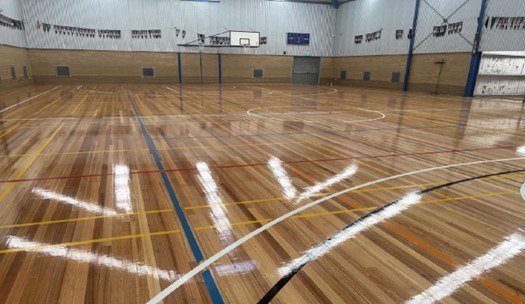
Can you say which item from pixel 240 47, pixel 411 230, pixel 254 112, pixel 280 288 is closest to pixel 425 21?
pixel 240 47

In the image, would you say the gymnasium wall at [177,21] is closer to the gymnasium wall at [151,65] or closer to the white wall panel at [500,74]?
the gymnasium wall at [151,65]

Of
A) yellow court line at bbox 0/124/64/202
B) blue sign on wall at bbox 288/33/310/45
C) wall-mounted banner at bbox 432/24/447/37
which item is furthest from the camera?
blue sign on wall at bbox 288/33/310/45

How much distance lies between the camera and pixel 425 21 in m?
20.1

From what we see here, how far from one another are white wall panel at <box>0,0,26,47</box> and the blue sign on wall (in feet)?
57.5

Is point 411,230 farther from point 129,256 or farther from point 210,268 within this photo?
point 129,256

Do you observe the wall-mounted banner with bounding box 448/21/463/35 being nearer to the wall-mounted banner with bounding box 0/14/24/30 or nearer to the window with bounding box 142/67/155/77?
the window with bounding box 142/67/155/77

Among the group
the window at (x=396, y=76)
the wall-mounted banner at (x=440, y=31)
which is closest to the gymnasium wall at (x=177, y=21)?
the window at (x=396, y=76)

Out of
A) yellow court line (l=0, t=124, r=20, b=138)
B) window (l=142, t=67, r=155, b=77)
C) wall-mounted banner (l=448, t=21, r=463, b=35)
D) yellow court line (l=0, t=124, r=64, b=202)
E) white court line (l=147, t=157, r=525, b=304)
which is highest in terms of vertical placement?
wall-mounted banner (l=448, t=21, r=463, b=35)

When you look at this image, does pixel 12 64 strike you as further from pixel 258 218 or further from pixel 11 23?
pixel 258 218

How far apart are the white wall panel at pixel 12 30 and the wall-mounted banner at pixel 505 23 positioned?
23841 mm

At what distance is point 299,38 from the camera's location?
1067 inches

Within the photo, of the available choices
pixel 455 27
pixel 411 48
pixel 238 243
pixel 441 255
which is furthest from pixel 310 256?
pixel 411 48

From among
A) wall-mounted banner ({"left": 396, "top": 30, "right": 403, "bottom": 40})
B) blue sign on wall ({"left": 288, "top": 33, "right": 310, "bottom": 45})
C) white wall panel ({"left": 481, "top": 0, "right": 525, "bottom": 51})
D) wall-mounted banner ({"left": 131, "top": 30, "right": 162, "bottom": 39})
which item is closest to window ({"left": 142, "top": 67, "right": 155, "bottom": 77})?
wall-mounted banner ({"left": 131, "top": 30, "right": 162, "bottom": 39})

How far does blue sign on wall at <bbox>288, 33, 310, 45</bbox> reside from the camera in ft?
88.2
